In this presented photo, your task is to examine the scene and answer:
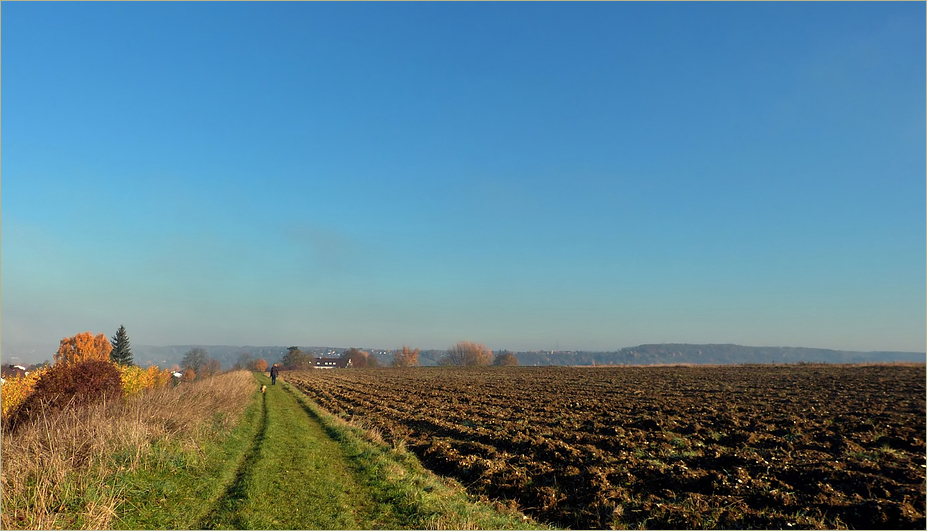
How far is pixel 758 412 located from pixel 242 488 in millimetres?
21513

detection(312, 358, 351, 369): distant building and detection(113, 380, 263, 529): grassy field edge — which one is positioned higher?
detection(113, 380, 263, 529): grassy field edge

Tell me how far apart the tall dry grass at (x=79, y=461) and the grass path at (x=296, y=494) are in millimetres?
2023

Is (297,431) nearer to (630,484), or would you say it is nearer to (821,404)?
(630,484)

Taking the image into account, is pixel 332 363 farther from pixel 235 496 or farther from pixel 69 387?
pixel 235 496

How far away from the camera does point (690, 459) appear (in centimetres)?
1287

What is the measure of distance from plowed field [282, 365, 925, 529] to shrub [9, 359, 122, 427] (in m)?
11.7

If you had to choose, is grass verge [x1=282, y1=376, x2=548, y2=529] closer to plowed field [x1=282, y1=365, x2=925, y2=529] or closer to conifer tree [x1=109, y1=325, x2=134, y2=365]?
plowed field [x1=282, y1=365, x2=925, y2=529]

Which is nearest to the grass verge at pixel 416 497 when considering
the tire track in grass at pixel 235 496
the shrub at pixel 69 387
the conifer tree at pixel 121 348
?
the tire track in grass at pixel 235 496

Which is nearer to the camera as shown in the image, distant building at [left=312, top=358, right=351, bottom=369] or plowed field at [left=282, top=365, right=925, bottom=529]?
plowed field at [left=282, top=365, right=925, bottom=529]

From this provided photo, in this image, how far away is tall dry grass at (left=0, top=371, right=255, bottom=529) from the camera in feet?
26.7

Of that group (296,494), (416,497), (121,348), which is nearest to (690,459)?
(416,497)

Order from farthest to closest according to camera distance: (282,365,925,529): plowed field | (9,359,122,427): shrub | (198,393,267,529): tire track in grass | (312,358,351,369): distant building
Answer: (312,358,351,369): distant building < (9,359,122,427): shrub < (282,365,925,529): plowed field < (198,393,267,529): tire track in grass

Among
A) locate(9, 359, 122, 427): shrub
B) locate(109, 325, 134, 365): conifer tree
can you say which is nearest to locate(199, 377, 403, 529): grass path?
locate(9, 359, 122, 427): shrub

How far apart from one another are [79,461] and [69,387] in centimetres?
1348
